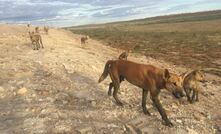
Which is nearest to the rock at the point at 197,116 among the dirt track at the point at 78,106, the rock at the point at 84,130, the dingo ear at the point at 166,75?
the dirt track at the point at 78,106

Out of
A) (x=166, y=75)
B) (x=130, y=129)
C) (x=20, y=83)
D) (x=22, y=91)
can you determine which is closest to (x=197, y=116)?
(x=166, y=75)

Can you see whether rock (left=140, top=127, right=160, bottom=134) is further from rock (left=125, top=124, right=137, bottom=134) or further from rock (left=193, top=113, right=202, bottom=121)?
rock (left=193, top=113, right=202, bottom=121)

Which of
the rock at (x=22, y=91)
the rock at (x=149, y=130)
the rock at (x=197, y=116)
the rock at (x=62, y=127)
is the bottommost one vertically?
the rock at (x=197, y=116)

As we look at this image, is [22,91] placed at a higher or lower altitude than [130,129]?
higher

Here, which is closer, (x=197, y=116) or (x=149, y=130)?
(x=149, y=130)

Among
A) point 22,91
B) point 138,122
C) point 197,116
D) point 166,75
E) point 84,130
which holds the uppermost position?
point 166,75

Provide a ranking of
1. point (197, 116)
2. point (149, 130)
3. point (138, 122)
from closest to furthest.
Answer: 1. point (149, 130)
2. point (138, 122)
3. point (197, 116)

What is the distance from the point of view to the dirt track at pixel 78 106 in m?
11.4

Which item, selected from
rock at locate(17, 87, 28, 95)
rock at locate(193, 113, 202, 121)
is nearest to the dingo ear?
rock at locate(193, 113, 202, 121)

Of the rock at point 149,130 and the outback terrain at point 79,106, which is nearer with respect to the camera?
the rock at point 149,130

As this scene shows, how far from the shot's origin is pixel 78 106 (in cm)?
1298

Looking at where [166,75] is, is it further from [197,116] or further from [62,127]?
[62,127]

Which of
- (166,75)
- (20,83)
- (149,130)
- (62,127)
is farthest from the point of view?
(20,83)

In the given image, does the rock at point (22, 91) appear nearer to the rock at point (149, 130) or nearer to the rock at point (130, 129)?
the rock at point (130, 129)
